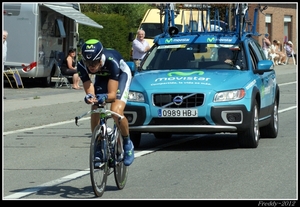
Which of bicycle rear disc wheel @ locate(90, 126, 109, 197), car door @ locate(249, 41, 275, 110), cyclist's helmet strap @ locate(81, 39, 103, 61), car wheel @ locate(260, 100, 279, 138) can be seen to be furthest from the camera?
car wheel @ locate(260, 100, 279, 138)

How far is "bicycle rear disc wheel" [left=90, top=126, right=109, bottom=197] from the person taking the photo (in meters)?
8.30

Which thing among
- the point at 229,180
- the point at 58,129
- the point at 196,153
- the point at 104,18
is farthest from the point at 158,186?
the point at 104,18

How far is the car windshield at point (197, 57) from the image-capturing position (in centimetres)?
1334

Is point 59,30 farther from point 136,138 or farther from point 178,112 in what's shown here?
point 178,112

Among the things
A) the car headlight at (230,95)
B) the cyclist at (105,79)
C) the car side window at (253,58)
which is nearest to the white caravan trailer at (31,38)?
the car side window at (253,58)

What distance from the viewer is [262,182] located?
9.41 m

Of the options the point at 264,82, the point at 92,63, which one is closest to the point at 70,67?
the point at 264,82

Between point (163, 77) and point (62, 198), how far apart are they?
4.51 meters

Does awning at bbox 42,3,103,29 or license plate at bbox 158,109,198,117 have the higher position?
license plate at bbox 158,109,198,117

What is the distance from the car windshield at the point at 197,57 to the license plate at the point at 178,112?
1.43 meters

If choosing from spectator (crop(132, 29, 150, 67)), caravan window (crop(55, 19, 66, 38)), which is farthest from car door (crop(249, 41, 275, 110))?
caravan window (crop(55, 19, 66, 38))

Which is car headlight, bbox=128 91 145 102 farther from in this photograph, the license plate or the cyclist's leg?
the cyclist's leg

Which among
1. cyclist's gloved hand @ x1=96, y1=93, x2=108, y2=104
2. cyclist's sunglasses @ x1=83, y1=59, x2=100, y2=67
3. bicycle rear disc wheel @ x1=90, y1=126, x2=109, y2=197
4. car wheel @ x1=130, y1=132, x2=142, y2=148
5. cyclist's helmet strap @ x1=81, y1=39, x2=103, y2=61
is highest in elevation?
cyclist's helmet strap @ x1=81, y1=39, x2=103, y2=61

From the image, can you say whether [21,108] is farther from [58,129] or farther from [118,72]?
[118,72]
